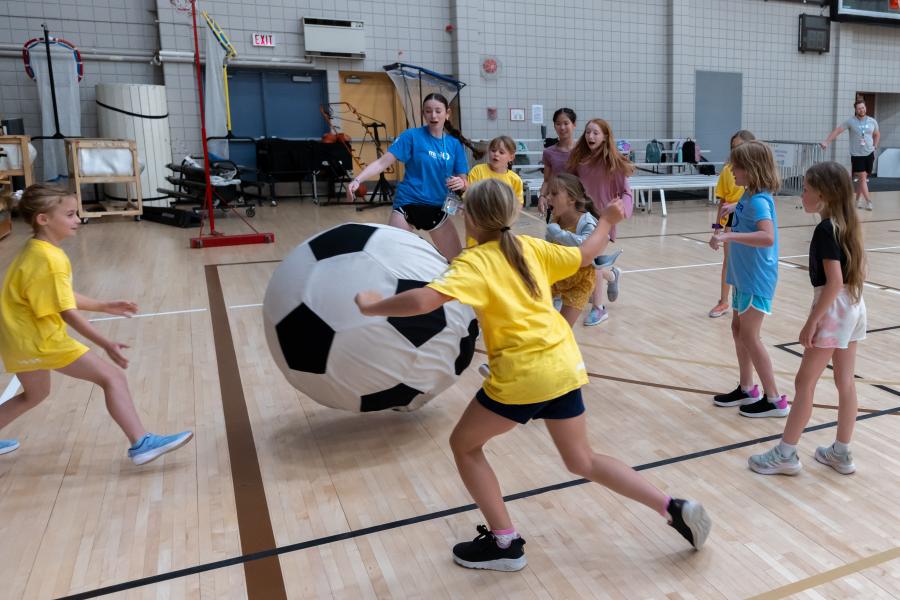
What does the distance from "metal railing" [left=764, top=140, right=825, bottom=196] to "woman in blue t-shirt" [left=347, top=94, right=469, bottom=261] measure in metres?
10.3

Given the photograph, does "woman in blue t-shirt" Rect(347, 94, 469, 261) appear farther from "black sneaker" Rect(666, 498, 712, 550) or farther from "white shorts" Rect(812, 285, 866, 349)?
"black sneaker" Rect(666, 498, 712, 550)

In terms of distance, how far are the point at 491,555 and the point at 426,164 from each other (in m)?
2.90

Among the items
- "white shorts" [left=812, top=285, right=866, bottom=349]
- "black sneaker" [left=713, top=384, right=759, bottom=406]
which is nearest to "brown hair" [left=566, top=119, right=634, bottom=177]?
"black sneaker" [left=713, top=384, right=759, bottom=406]

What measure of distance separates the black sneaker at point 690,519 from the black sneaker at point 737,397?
1.33 m

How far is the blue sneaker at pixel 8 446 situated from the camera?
3.04 metres

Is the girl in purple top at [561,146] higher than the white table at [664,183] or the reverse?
higher

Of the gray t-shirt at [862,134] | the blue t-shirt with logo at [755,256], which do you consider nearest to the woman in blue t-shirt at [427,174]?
the blue t-shirt with logo at [755,256]

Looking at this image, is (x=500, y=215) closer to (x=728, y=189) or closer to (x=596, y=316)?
(x=596, y=316)

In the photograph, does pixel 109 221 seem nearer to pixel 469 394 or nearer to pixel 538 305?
pixel 469 394

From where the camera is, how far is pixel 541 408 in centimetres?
203

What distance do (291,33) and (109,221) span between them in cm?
456

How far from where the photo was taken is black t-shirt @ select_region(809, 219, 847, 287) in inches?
94.9

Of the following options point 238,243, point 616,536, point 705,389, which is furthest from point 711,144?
point 616,536

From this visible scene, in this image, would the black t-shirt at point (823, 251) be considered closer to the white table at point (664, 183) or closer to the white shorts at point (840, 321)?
the white shorts at point (840, 321)
